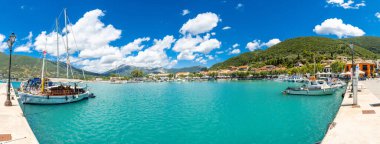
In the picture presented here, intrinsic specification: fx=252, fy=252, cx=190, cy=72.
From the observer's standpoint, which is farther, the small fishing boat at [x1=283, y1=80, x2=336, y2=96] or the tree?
the tree

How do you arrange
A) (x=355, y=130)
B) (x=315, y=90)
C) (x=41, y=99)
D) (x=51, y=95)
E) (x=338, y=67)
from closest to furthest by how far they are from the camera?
(x=355, y=130) < (x=41, y=99) < (x=51, y=95) < (x=315, y=90) < (x=338, y=67)

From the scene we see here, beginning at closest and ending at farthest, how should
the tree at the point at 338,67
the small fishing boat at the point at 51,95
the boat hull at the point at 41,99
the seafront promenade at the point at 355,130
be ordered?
the seafront promenade at the point at 355,130
the boat hull at the point at 41,99
the small fishing boat at the point at 51,95
the tree at the point at 338,67

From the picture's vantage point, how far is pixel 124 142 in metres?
18.9

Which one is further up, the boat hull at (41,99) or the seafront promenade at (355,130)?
the seafront promenade at (355,130)

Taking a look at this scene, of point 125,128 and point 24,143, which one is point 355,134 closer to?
point 24,143

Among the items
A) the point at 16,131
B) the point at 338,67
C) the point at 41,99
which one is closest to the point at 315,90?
the point at 41,99

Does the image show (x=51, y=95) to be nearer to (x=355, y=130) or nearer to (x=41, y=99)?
(x=41, y=99)

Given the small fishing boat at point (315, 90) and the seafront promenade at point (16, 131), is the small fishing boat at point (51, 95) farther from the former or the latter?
the small fishing boat at point (315, 90)

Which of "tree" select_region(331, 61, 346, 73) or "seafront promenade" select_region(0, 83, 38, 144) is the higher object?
"tree" select_region(331, 61, 346, 73)

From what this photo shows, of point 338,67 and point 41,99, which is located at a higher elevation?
point 338,67

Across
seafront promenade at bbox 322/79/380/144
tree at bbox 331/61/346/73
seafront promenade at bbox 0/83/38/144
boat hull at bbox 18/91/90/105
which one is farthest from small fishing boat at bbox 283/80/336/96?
tree at bbox 331/61/346/73

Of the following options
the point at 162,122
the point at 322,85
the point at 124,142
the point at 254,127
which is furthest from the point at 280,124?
the point at 322,85

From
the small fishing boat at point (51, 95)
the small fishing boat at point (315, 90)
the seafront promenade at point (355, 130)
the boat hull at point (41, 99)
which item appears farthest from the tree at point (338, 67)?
the boat hull at point (41, 99)

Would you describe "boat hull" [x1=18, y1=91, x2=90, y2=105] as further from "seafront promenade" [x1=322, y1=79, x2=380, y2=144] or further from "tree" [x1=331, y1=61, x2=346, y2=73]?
"tree" [x1=331, y1=61, x2=346, y2=73]
